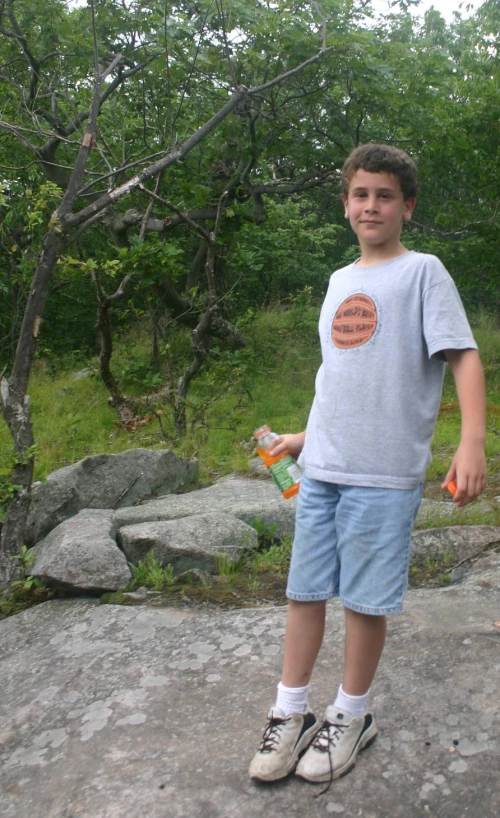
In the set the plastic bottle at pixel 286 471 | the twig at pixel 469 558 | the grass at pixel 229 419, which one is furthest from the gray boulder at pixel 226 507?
the plastic bottle at pixel 286 471

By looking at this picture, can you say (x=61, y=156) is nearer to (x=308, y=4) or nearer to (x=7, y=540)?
(x=308, y=4)

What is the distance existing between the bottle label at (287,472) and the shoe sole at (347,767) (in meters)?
0.75

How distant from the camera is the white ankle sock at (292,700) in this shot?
2.14 meters

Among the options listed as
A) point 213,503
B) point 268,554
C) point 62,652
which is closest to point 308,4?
point 213,503

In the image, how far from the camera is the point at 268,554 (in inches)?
147

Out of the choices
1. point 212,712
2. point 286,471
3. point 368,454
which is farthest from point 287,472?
point 212,712

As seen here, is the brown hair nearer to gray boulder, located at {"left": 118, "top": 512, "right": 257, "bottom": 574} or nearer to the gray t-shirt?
the gray t-shirt

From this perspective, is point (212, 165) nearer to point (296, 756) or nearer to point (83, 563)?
point (83, 563)

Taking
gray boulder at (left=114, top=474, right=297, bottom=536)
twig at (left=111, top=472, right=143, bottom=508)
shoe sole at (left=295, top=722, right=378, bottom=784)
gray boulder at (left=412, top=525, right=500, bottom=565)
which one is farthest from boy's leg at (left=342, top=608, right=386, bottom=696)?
twig at (left=111, top=472, right=143, bottom=508)

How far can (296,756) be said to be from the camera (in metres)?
2.09

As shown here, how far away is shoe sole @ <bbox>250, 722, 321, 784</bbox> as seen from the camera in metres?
2.01

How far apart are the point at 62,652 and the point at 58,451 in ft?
13.7

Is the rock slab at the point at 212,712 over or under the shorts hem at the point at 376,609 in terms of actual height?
under

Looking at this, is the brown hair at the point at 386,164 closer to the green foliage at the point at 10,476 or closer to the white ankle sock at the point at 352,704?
the white ankle sock at the point at 352,704
